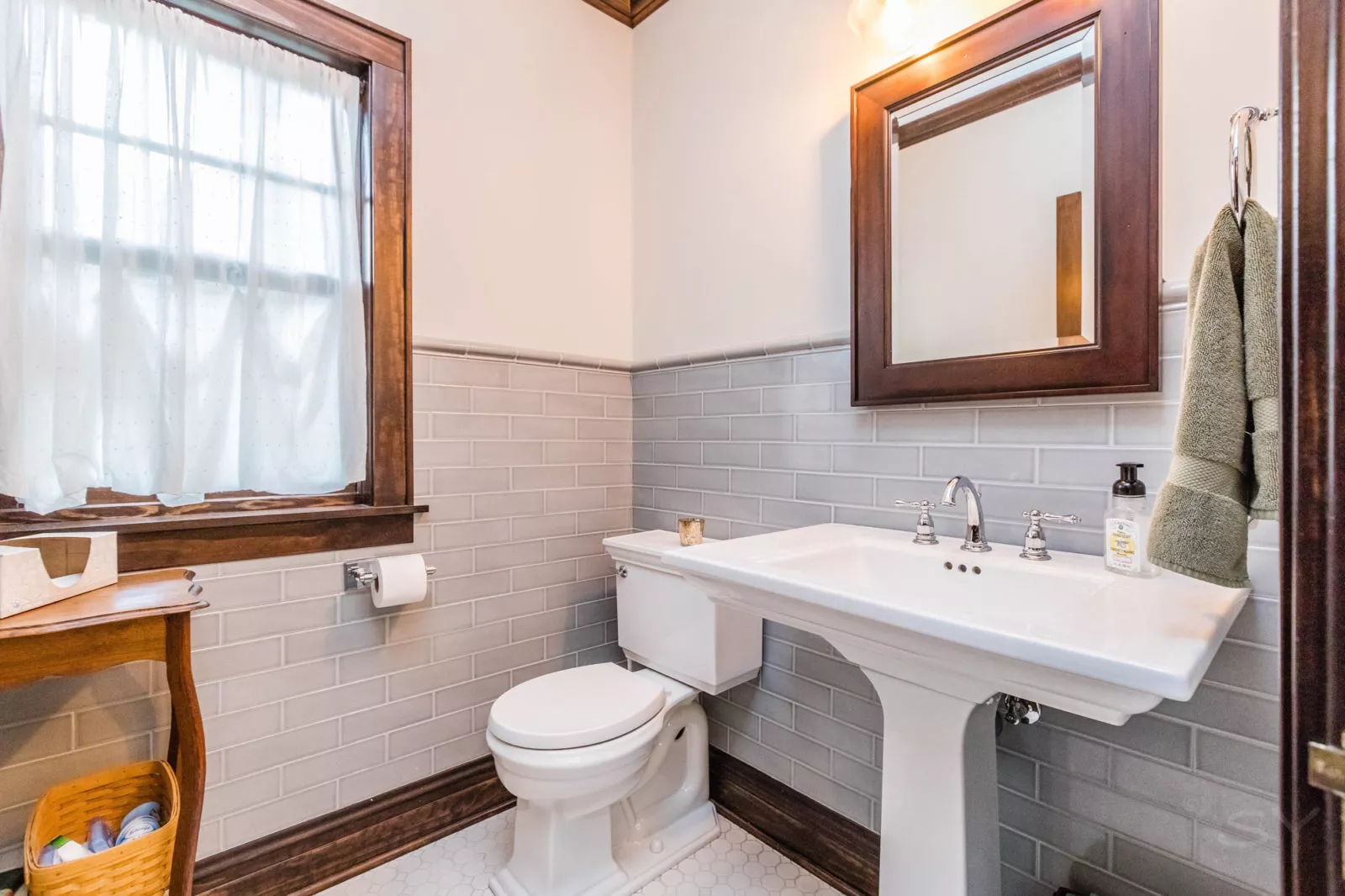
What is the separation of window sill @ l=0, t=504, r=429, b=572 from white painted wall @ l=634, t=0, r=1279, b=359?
3.41 feet

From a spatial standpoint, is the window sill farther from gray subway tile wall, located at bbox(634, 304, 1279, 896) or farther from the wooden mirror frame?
→ the wooden mirror frame

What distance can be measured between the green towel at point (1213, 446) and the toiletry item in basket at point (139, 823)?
1798 millimetres

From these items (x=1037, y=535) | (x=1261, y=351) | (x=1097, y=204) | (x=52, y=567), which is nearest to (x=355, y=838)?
(x=52, y=567)

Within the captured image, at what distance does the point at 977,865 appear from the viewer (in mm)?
1022

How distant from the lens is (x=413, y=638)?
5.72 feet

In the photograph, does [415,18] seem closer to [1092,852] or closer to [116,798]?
[116,798]

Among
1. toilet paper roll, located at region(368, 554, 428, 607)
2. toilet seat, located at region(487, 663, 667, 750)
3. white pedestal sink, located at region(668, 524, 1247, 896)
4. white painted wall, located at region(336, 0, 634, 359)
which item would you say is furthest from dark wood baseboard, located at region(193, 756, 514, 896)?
white painted wall, located at region(336, 0, 634, 359)

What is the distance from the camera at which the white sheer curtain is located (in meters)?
1.24

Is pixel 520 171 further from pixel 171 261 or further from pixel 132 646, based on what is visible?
pixel 132 646

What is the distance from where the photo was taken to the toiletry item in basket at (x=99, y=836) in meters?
1.20

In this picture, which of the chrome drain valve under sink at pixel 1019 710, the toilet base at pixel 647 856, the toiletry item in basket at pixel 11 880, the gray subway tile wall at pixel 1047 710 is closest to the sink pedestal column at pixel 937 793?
the chrome drain valve under sink at pixel 1019 710

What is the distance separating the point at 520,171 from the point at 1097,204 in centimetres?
158

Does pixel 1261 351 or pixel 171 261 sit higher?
pixel 171 261

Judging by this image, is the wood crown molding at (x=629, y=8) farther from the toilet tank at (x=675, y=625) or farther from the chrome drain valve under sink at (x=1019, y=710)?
the chrome drain valve under sink at (x=1019, y=710)
